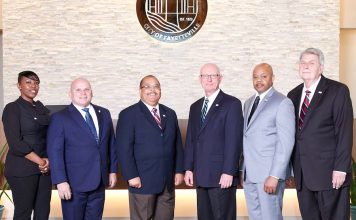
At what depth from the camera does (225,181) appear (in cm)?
404

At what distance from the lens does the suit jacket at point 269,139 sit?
3.81 metres

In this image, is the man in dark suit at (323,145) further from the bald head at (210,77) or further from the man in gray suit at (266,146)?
the bald head at (210,77)

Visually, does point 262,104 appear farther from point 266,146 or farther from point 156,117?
point 156,117

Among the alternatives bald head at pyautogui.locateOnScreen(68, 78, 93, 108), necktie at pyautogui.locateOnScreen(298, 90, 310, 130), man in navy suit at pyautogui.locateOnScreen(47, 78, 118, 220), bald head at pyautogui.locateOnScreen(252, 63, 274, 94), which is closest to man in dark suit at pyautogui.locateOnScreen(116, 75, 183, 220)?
man in navy suit at pyautogui.locateOnScreen(47, 78, 118, 220)

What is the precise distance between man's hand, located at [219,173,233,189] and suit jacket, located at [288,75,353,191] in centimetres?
55

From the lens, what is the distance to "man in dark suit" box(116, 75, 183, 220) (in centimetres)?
413

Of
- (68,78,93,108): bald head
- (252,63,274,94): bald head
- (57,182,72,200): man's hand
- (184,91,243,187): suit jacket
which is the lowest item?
(57,182,72,200): man's hand

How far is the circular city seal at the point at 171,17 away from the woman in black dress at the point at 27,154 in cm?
297

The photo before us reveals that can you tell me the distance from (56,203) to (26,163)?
79.0 inches

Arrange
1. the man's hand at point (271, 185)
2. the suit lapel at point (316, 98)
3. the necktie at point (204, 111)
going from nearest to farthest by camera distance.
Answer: the suit lapel at point (316, 98)
the man's hand at point (271, 185)
the necktie at point (204, 111)

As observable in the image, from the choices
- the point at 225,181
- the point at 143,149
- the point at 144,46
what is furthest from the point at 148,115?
the point at 144,46

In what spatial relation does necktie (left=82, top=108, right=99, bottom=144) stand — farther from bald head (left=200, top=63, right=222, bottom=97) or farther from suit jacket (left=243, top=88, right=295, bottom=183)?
suit jacket (left=243, top=88, right=295, bottom=183)

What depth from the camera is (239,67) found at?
717cm

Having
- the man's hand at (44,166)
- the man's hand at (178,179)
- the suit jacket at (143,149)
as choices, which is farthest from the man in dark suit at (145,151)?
the man's hand at (44,166)
